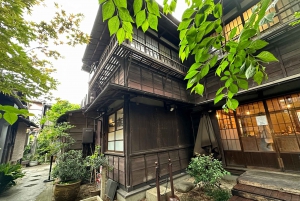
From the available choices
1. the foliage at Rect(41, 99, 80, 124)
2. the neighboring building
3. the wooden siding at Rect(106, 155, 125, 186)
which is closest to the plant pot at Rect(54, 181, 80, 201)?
the wooden siding at Rect(106, 155, 125, 186)

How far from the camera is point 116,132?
6754 millimetres

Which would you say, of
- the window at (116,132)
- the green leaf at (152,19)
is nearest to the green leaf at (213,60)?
the green leaf at (152,19)

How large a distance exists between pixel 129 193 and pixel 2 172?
7.00m

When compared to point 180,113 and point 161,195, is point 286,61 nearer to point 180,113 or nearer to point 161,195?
point 180,113

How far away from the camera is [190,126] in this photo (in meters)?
8.71

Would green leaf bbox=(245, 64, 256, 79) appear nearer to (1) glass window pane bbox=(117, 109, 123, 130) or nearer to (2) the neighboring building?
(1) glass window pane bbox=(117, 109, 123, 130)

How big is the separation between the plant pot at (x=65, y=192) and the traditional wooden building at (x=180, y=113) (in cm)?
164

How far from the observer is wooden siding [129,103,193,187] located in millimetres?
5609

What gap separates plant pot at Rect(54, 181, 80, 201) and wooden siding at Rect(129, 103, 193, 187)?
2508 mm

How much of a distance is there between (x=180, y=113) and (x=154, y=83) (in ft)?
8.78

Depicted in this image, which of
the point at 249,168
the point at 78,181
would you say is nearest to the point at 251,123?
the point at 249,168

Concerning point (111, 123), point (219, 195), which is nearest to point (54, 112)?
point (111, 123)

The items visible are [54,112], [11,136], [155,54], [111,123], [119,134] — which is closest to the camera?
[119,134]

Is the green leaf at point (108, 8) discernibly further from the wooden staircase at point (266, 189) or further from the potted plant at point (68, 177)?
the potted plant at point (68, 177)
